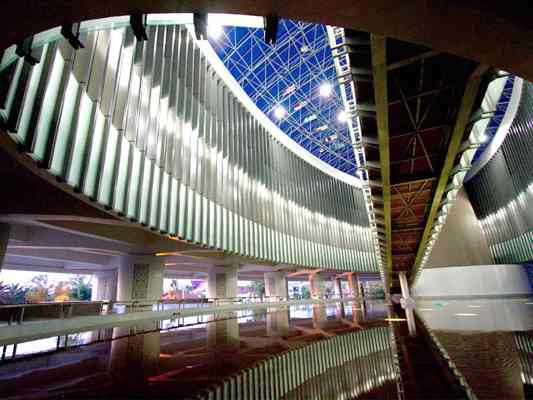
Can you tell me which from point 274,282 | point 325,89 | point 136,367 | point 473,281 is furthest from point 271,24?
point 473,281

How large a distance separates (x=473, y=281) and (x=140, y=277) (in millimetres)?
40472

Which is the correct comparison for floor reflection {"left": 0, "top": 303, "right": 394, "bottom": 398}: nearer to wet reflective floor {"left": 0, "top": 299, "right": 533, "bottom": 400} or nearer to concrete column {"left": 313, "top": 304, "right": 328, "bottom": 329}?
wet reflective floor {"left": 0, "top": 299, "right": 533, "bottom": 400}

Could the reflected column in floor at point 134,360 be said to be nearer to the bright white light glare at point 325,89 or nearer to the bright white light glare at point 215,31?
the bright white light glare at point 215,31

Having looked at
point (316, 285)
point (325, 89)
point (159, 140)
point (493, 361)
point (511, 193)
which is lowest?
point (493, 361)

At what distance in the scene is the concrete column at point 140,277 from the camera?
18.9 m

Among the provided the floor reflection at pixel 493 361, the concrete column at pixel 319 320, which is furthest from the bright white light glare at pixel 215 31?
the floor reflection at pixel 493 361

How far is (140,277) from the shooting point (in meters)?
19.5

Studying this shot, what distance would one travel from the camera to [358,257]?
43.2 metres

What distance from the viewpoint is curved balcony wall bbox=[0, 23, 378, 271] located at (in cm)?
891

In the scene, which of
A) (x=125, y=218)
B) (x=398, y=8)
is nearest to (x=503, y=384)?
(x=398, y=8)

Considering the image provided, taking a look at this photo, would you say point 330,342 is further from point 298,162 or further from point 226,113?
point 298,162

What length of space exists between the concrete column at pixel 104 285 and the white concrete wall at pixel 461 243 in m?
40.4

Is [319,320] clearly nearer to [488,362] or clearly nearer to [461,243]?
[488,362]

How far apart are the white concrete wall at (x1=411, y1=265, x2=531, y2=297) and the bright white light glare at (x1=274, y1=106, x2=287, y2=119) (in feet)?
96.6
